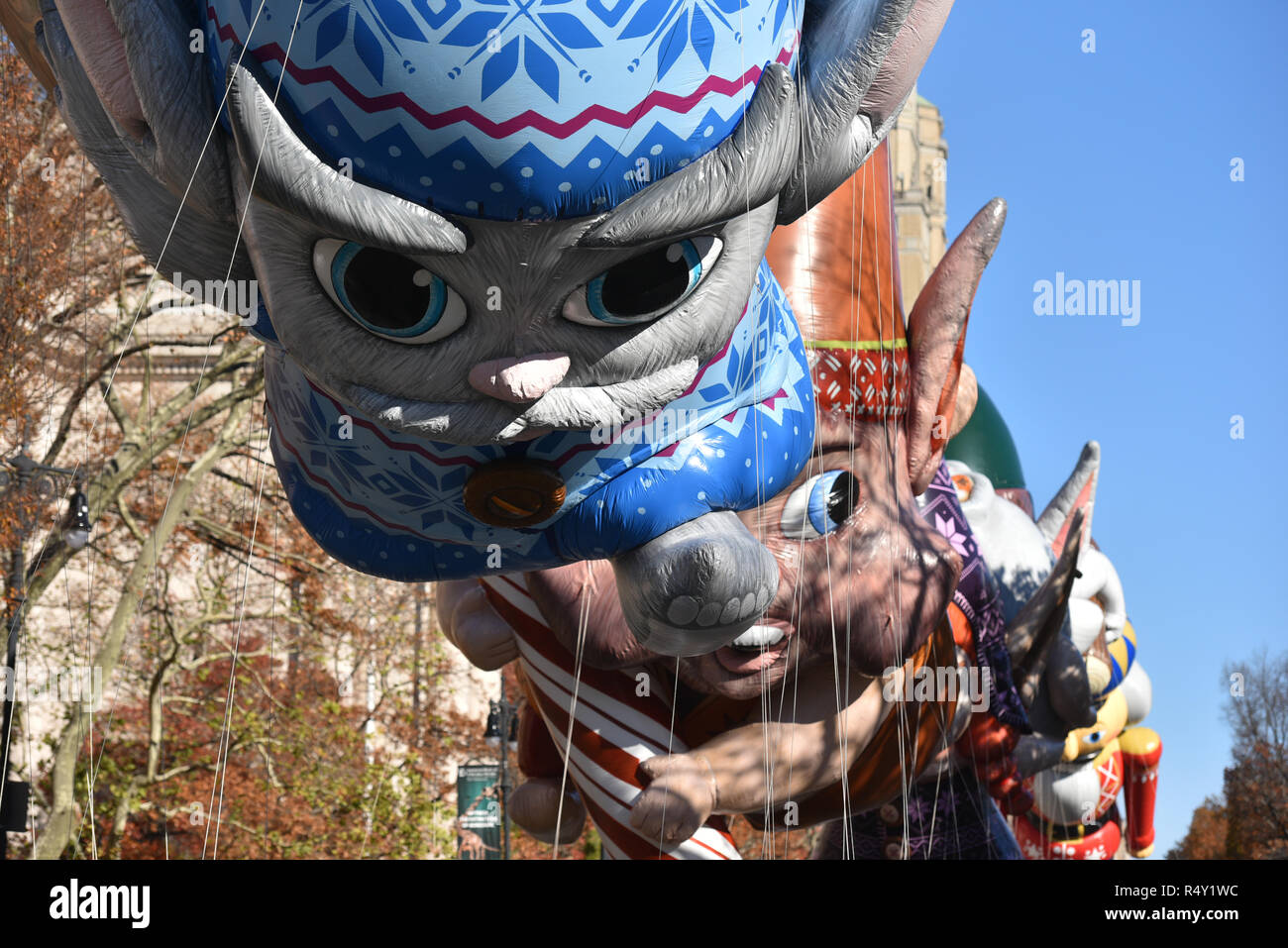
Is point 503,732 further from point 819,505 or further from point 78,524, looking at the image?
point 819,505

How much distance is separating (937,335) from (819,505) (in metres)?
0.82

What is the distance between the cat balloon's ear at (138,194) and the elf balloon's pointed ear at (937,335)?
2280mm

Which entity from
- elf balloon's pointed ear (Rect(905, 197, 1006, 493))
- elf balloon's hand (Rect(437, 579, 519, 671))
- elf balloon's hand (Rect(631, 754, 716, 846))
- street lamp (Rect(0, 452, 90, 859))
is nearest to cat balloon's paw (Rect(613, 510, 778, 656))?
elf balloon's hand (Rect(631, 754, 716, 846))

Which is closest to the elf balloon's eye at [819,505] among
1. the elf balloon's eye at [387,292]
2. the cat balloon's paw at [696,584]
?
the cat balloon's paw at [696,584]

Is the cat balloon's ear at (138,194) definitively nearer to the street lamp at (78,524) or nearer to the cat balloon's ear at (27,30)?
the cat balloon's ear at (27,30)

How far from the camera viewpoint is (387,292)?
2.39m

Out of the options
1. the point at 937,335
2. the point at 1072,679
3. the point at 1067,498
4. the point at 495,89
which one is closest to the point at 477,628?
the point at 937,335

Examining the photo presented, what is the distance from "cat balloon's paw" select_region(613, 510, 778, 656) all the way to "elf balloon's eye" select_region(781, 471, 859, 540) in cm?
83

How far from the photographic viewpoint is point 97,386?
12188 mm

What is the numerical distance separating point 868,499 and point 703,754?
2.88 ft

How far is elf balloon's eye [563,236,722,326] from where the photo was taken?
2.45m

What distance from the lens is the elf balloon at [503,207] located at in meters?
2.25
